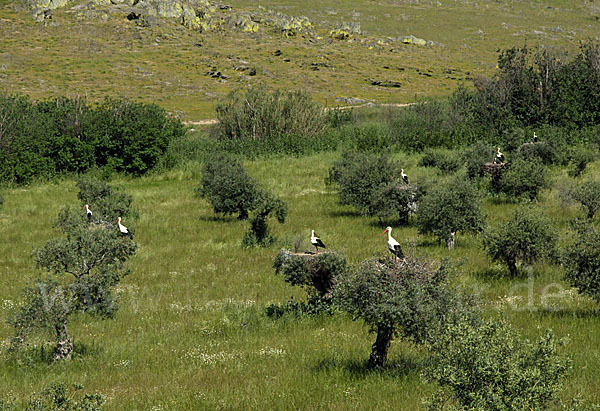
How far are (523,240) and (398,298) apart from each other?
30.7 feet

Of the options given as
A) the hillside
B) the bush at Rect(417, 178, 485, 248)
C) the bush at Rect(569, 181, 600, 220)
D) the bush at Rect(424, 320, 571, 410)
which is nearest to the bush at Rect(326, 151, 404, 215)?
the bush at Rect(417, 178, 485, 248)

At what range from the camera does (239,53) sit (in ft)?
446

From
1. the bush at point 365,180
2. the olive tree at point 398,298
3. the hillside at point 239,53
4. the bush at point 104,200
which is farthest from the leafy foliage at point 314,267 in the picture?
the hillside at point 239,53

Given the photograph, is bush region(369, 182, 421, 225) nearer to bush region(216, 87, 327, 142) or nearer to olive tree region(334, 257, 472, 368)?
olive tree region(334, 257, 472, 368)

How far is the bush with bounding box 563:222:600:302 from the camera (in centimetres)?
1436

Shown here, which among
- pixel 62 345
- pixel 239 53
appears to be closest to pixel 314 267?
pixel 62 345

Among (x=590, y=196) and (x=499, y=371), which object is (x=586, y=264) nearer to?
(x=499, y=371)

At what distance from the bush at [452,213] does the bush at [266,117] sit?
30.7 metres

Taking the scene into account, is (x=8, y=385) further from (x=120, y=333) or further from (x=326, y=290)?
(x=326, y=290)

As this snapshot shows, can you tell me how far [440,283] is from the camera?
36.3 ft

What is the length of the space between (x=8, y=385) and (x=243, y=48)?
450ft

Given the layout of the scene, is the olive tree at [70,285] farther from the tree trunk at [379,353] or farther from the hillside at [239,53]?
the hillside at [239,53]

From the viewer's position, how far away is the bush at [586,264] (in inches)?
565

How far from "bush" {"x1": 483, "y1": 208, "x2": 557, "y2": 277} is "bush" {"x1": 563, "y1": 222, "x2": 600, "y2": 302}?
359cm
